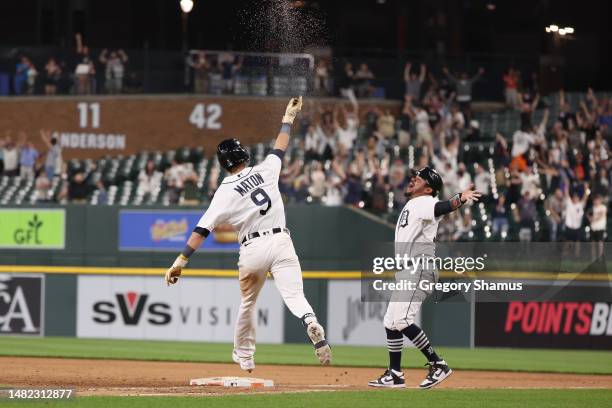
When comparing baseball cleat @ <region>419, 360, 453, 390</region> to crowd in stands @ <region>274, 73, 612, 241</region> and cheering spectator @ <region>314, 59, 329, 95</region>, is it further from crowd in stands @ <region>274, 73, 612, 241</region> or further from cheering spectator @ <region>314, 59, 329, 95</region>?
cheering spectator @ <region>314, 59, 329, 95</region>

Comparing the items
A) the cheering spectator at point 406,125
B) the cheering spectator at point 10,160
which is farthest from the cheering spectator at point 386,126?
the cheering spectator at point 10,160

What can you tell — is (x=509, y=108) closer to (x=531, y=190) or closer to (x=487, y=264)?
(x=531, y=190)

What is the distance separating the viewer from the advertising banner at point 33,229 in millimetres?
21391

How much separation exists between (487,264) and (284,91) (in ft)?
28.5

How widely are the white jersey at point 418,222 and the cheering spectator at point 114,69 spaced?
1929 cm

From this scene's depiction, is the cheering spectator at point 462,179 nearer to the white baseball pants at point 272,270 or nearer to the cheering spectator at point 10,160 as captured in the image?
the cheering spectator at point 10,160

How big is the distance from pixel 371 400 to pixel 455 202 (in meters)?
2.05

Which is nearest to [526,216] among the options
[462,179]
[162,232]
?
[462,179]

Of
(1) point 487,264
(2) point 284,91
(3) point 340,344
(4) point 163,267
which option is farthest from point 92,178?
(1) point 487,264

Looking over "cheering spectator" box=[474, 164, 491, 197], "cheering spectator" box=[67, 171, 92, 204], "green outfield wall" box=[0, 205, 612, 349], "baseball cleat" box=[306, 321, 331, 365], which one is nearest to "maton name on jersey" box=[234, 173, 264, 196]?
"baseball cleat" box=[306, 321, 331, 365]

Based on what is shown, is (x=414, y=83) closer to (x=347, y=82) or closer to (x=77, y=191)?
(x=347, y=82)

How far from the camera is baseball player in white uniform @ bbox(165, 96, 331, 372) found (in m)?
11.2

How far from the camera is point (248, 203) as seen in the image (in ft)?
36.6

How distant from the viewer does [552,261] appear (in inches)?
751
